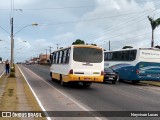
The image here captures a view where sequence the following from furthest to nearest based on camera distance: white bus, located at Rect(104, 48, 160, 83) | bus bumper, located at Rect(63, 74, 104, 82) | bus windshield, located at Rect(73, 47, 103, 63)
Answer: white bus, located at Rect(104, 48, 160, 83), bus windshield, located at Rect(73, 47, 103, 63), bus bumper, located at Rect(63, 74, 104, 82)

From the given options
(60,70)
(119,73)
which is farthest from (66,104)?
(119,73)

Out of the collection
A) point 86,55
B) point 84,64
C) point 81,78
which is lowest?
point 81,78

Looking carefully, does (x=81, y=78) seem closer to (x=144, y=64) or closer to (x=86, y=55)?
(x=86, y=55)

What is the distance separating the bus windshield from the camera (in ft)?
80.4

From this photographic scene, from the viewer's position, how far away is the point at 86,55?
2469 cm

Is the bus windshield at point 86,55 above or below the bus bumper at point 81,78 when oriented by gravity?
above

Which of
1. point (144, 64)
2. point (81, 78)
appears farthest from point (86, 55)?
point (144, 64)

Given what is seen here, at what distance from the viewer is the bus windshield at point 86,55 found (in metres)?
24.5

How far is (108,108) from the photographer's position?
591 inches

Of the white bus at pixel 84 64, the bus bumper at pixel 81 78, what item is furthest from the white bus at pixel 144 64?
the bus bumper at pixel 81 78

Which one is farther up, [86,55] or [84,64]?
[86,55]

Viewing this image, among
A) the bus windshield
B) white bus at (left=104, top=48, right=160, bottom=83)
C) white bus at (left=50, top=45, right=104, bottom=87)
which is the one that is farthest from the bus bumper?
white bus at (left=104, top=48, right=160, bottom=83)

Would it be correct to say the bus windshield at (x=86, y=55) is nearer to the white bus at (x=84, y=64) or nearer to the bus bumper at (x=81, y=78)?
the white bus at (x=84, y=64)

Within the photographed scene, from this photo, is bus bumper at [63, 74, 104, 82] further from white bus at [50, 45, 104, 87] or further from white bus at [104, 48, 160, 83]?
white bus at [104, 48, 160, 83]
